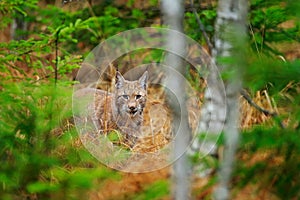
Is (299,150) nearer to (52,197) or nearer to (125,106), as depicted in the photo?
(52,197)

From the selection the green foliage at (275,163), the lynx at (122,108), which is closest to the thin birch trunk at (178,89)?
Answer: the green foliage at (275,163)

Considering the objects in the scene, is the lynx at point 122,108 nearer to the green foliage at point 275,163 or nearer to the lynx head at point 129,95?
the lynx head at point 129,95

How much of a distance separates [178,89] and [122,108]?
2886 millimetres

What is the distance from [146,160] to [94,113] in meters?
0.61

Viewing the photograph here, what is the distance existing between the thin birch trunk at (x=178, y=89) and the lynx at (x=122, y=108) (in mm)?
2646

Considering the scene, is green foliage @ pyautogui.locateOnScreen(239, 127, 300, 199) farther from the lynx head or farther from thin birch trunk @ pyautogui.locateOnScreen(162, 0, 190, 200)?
the lynx head

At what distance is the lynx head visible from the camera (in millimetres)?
5445

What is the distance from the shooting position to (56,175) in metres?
3.14

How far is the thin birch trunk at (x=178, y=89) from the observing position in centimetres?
259

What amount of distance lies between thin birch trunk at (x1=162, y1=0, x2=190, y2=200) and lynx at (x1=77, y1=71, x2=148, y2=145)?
2646 millimetres

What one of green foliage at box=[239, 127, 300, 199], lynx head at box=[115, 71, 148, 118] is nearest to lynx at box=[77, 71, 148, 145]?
lynx head at box=[115, 71, 148, 118]

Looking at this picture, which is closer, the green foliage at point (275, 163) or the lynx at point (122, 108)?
the green foliage at point (275, 163)

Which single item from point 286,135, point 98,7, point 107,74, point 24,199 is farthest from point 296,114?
point 98,7

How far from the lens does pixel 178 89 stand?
2631mm
